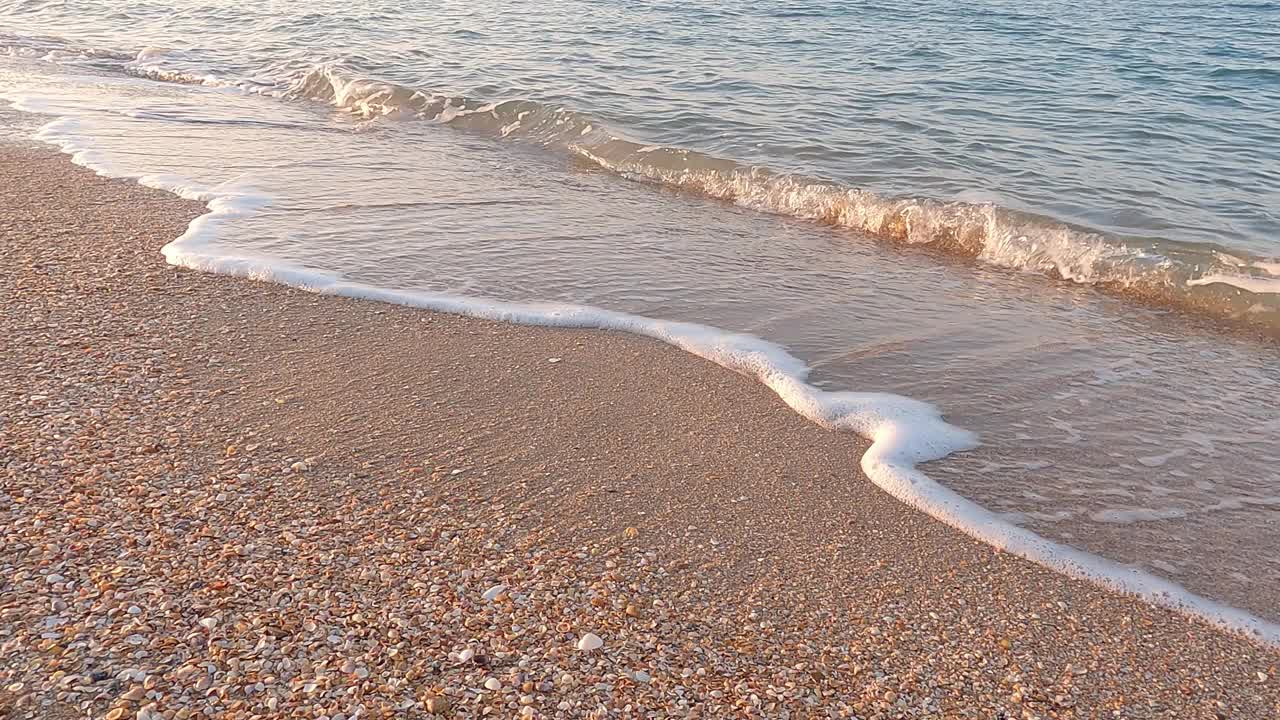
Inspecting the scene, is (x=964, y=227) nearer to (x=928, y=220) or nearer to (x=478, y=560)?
(x=928, y=220)

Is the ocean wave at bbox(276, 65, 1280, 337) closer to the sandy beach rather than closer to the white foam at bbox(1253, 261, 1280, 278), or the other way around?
the white foam at bbox(1253, 261, 1280, 278)

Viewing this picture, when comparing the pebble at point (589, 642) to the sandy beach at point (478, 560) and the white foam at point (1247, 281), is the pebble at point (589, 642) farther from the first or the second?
the white foam at point (1247, 281)

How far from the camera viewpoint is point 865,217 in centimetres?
722

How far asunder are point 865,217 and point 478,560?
5.12 meters

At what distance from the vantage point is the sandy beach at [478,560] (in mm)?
2297

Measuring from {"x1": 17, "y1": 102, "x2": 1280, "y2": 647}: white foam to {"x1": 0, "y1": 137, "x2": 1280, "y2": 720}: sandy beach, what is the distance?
87mm

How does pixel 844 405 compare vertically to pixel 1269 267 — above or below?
below

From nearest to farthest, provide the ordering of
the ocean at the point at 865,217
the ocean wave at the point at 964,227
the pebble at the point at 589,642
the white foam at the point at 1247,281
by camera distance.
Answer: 1. the pebble at the point at 589,642
2. the ocean at the point at 865,217
3. the white foam at the point at 1247,281
4. the ocean wave at the point at 964,227

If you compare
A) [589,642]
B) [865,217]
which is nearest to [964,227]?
[865,217]

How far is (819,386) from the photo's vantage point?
430cm

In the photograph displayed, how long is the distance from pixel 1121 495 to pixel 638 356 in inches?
78.1

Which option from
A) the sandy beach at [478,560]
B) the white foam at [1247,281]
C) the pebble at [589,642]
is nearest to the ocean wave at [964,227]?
the white foam at [1247,281]

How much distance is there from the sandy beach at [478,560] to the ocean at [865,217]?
0.42m

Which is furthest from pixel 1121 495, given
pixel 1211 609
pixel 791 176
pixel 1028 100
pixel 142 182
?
pixel 1028 100
